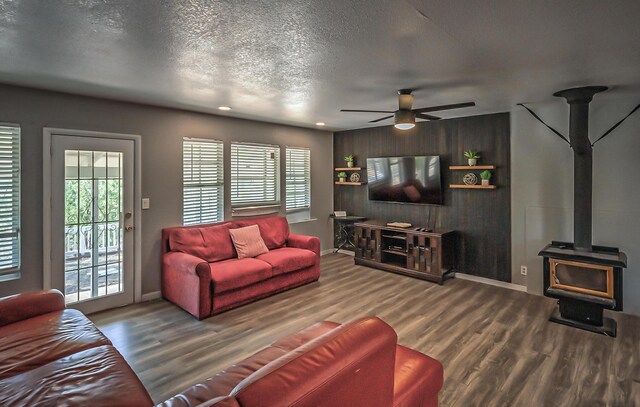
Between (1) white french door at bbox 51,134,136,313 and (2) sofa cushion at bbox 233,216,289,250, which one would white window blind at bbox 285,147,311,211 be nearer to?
(2) sofa cushion at bbox 233,216,289,250

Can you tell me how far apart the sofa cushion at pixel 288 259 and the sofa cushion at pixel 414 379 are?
8.37 feet

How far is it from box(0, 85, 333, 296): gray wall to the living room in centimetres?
2

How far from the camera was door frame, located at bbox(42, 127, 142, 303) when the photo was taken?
3.44 metres

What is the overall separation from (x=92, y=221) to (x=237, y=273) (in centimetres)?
171

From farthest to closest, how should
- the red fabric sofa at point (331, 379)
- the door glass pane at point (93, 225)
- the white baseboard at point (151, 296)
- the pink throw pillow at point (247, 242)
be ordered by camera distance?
the pink throw pillow at point (247, 242), the white baseboard at point (151, 296), the door glass pane at point (93, 225), the red fabric sofa at point (331, 379)

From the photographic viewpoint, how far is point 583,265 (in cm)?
347

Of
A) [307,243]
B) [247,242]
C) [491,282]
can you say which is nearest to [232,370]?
[247,242]

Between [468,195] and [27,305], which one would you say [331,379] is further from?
[468,195]

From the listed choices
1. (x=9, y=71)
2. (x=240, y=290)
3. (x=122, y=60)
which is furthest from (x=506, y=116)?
(x=9, y=71)

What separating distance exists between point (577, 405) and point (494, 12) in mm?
2549

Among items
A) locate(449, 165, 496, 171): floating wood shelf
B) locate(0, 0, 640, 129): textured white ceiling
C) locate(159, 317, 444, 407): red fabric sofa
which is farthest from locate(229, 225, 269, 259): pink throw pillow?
locate(449, 165, 496, 171): floating wood shelf

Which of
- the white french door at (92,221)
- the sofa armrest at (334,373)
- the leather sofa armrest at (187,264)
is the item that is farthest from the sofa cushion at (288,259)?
the sofa armrest at (334,373)

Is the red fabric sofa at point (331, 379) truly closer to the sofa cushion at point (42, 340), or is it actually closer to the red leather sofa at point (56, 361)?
the red leather sofa at point (56, 361)

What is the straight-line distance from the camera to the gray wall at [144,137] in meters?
3.34
